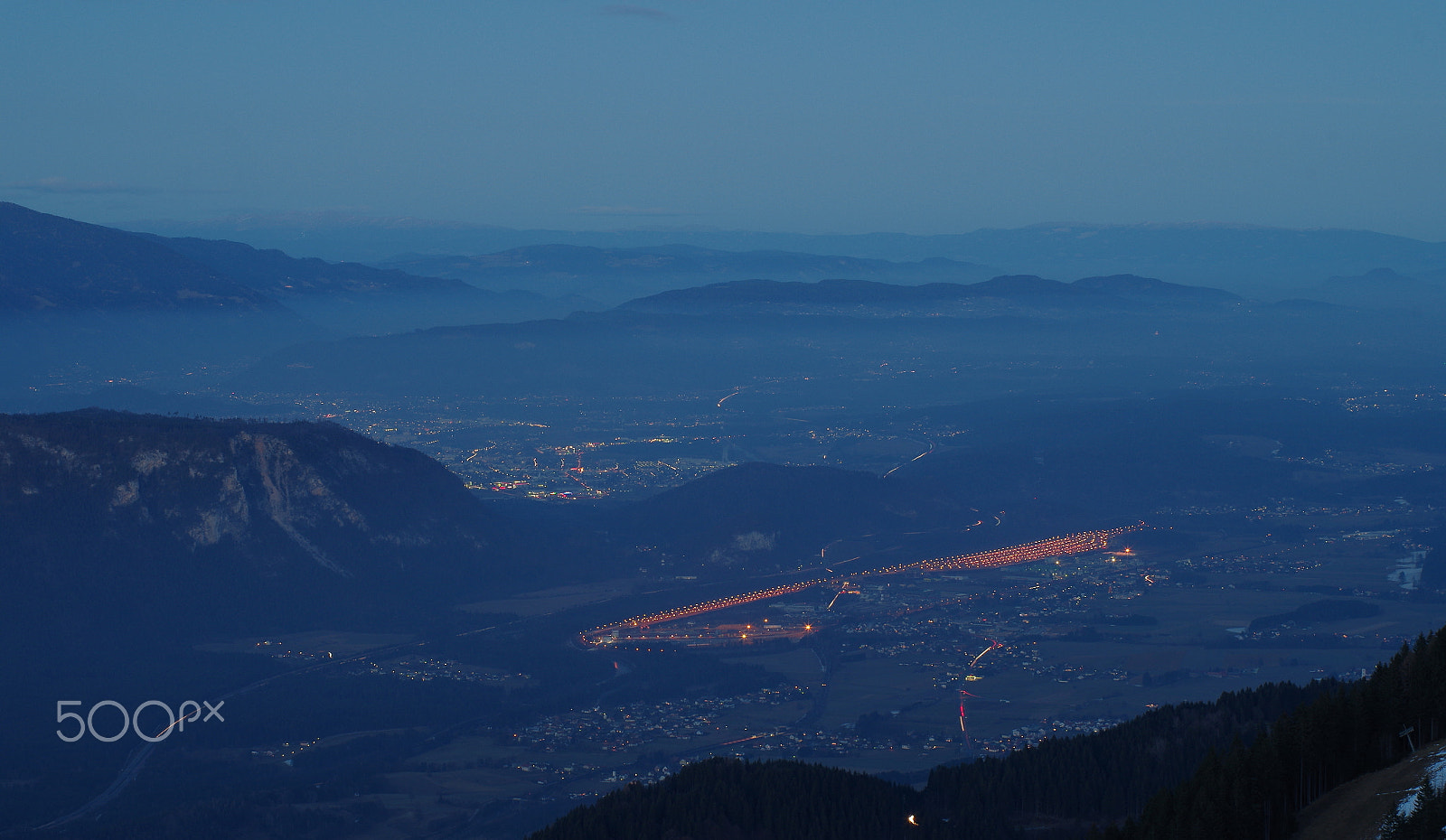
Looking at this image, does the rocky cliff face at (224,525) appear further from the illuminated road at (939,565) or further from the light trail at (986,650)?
the light trail at (986,650)

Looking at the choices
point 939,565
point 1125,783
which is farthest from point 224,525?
point 1125,783

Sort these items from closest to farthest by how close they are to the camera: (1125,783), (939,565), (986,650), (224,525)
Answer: (1125,783) → (986,650) → (224,525) → (939,565)

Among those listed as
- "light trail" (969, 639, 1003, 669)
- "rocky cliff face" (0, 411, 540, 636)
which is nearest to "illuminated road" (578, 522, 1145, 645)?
"rocky cliff face" (0, 411, 540, 636)

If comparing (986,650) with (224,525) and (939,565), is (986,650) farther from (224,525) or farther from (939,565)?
(224,525)

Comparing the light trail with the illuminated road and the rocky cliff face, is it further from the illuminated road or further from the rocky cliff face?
the rocky cliff face

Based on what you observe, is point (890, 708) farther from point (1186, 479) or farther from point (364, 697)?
point (1186, 479)

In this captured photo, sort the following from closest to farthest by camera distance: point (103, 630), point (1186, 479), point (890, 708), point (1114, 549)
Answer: point (890, 708), point (103, 630), point (1114, 549), point (1186, 479)

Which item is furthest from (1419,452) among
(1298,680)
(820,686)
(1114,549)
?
(820,686)
